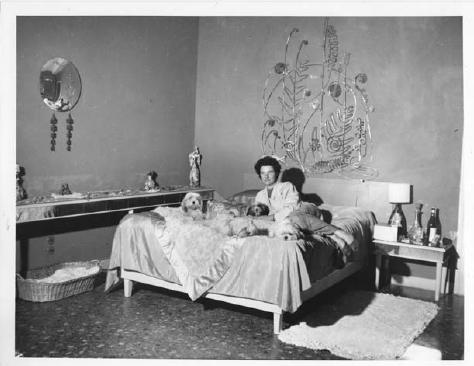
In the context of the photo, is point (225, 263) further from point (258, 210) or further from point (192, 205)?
point (258, 210)

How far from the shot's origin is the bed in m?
3.11

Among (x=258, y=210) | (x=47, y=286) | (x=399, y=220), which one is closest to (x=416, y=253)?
(x=399, y=220)

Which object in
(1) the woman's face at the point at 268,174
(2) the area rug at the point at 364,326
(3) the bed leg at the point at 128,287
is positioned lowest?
(2) the area rug at the point at 364,326

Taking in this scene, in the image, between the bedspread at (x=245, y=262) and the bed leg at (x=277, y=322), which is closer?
the bedspread at (x=245, y=262)

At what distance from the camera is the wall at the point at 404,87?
436 cm

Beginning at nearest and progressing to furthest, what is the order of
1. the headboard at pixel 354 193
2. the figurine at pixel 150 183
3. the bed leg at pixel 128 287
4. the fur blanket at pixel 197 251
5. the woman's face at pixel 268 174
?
the fur blanket at pixel 197 251, the bed leg at pixel 128 287, the woman's face at pixel 268 174, the headboard at pixel 354 193, the figurine at pixel 150 183

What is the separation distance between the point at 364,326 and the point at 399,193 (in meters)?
1.58

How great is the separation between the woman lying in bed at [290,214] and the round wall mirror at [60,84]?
2.03 metres

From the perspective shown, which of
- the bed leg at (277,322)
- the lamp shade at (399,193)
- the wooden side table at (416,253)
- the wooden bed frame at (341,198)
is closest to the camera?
the bed leg at (277,322)

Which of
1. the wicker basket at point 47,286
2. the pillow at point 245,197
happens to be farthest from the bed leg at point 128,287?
the pillow at point 245,197

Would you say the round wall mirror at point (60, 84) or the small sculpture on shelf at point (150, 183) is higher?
the round wall mirror at point (60, 84)

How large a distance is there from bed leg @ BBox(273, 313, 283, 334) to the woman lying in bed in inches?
22.8

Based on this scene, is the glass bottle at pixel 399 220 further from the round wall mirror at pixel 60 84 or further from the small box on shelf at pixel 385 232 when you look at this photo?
the round wall mirror at pixel 60 84

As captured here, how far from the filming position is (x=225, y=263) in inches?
132
